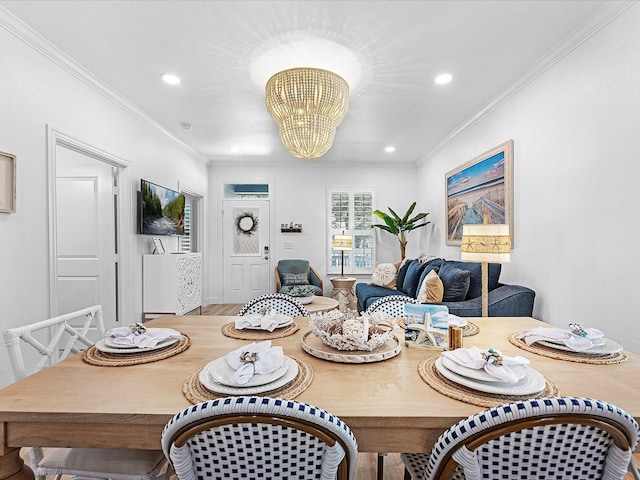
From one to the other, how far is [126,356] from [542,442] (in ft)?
4.42

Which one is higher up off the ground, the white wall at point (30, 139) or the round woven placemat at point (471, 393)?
the white wall at point (30, 139)

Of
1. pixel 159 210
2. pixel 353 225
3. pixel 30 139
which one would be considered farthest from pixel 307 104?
pixel 353 225

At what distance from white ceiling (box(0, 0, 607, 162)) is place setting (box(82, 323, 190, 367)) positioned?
186cm

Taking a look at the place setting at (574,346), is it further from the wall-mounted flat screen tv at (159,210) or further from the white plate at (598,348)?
the wall-mounted flat screen tv at (159,210)

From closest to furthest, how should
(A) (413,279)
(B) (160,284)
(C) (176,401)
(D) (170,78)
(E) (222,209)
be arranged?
1. (C) (176,401)
2. (D) (170,78)
3. (B) (160,284)
4. (A) (413,279)
5. (E) (222,209)

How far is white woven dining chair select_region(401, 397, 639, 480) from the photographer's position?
2.24 feet

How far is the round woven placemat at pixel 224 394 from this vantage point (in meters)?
0.92

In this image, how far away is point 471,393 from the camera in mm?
951

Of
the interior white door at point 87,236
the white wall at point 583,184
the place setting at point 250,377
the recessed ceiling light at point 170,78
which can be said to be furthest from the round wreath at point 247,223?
the place setting at point 250,377

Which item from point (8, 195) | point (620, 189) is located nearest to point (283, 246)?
point (8, 195)

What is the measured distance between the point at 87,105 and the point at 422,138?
12.6ft

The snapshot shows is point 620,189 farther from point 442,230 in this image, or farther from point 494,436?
point 442,230

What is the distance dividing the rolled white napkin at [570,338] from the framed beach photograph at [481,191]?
1828mm

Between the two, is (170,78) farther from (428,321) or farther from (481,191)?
(481,191)
